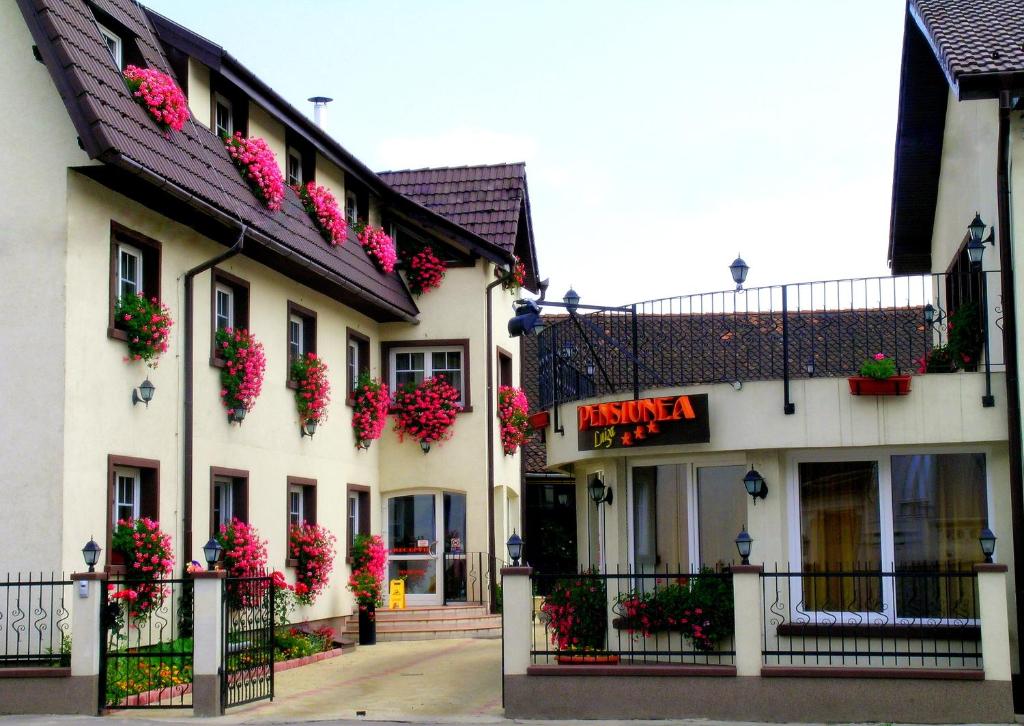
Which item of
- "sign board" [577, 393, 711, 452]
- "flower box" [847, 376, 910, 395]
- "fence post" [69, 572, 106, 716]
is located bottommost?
"fence post" [69, 572, 106, 716]

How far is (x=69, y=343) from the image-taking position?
15086mm

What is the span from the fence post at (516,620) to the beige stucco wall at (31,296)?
15.6 feet

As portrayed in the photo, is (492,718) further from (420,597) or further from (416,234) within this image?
(416,234)

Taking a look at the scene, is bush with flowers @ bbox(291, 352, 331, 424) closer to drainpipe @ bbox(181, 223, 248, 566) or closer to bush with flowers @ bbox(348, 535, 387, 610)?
bush with flowers @ bbox(348, 535, 387, 610)

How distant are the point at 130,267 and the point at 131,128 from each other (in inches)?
78.0

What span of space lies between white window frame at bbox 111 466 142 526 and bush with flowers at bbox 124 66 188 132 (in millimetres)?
4016

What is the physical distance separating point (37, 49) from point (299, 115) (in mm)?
6403

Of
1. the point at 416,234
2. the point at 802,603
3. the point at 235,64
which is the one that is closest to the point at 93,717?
the point at 802,603

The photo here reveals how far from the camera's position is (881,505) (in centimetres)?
1406

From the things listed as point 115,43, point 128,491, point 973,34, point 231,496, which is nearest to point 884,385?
point 973,34

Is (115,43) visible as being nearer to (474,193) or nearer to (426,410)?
(426,410)

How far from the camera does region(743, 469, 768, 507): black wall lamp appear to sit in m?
14.2

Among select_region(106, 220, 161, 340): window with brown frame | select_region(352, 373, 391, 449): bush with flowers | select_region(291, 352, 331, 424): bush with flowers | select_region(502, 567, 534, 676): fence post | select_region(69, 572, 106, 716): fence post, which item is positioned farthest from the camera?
select_region(352, 373, 391, 449): bush with flowers

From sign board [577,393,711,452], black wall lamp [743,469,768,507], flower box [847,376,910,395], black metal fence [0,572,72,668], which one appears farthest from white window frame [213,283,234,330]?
flower box [847,376,910,395]
